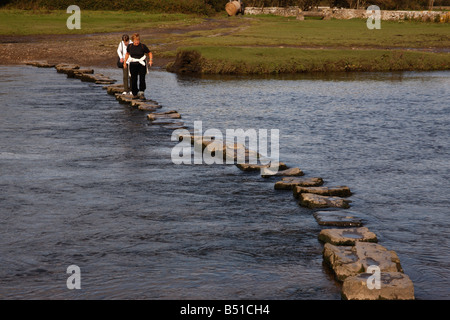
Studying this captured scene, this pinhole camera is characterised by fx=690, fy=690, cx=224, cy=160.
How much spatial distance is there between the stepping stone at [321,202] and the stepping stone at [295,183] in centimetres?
72

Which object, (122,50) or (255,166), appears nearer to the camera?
(255,166)

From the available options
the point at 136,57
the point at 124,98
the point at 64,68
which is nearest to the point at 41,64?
the point at 64,68

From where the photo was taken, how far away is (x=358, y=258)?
7.14 metres

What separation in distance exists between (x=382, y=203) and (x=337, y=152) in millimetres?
3728

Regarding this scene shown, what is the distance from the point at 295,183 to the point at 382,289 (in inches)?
171

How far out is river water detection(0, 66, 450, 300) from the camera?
269 inches

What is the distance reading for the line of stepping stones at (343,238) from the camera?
250 inches

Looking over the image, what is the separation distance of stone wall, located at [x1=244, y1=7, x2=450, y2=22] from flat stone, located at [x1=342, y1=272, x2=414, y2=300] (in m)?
60.4

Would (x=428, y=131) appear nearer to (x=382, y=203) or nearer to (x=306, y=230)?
(x=382, y=203)

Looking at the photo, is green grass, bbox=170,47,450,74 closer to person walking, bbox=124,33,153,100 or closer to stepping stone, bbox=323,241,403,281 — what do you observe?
person walking, bbox=124,33,153,100

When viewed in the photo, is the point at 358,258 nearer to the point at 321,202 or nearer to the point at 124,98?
the point at 321,202

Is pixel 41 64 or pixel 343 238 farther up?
pixel 41 64

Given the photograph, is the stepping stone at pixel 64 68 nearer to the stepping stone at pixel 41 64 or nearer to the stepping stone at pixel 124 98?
the stepping stone at pixel 41 64
